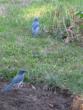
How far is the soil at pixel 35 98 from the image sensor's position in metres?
5.15

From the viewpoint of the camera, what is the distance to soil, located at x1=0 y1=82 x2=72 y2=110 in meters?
5.15

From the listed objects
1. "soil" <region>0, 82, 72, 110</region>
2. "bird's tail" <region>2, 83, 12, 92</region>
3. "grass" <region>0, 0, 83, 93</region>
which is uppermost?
"grass" <region>0, 0, 83, 93</region>

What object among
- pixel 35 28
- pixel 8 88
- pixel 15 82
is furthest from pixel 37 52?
pixel 8 88

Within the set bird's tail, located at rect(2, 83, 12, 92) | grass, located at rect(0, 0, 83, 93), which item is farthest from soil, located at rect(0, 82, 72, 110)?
grass, located at rect(0, 0, 83, 93)

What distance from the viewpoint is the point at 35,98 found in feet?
17.9

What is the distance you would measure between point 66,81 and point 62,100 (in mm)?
604

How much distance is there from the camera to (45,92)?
18.6ft

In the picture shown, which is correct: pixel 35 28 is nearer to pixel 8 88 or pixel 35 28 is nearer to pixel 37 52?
pixel 37 52

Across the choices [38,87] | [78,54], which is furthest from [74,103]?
[78,54]

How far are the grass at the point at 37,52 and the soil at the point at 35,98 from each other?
0.17 meters

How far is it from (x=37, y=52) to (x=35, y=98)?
2.12m

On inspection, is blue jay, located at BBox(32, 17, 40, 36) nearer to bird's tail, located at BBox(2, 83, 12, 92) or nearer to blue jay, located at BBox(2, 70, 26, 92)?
blue jay, located at BBox(2, 70, 26, 92)

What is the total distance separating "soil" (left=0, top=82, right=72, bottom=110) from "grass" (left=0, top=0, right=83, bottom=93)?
0.56ft

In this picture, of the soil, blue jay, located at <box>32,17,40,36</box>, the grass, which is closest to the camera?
the soil
